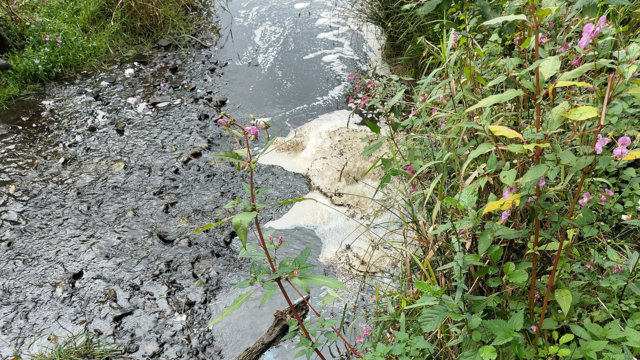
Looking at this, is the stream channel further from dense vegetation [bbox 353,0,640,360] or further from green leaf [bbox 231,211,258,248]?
dense vegetation [bbox 353,0,640,360]

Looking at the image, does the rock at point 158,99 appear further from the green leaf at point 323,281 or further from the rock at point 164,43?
the green leaf at point 323,281

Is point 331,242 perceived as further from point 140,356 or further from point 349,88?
point 349,88

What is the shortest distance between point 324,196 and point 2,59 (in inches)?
150

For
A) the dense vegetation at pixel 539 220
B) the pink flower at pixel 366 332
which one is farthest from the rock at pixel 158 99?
the pink flower at pixel 366 332

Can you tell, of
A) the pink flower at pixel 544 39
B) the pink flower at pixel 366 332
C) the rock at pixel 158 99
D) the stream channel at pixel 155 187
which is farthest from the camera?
the rock at pixel 158 99

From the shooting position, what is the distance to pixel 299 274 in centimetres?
139

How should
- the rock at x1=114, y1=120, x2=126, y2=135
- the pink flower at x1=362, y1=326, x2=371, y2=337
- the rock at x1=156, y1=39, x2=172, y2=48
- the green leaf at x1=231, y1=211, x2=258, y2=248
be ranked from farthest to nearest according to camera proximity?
the rock at x1=156, y1=39, x2=172, y2=48 < the rock at x1=114, y1=120, x2=126, y2=135 < the pink flower at x1=362, y1=326, x2=371, y2=337 < the green leaf at x1=231, y1=211, x2=258, y2=248

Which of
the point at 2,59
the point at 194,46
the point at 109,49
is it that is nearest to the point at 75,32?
the point at 109,49

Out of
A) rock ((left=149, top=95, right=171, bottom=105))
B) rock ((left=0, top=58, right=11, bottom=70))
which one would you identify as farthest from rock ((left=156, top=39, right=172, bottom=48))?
rock ((left=0, top=58, right=11, bottom=70))

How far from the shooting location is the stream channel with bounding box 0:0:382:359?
2.46 meters

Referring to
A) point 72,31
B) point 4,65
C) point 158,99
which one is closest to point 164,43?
point 72,31

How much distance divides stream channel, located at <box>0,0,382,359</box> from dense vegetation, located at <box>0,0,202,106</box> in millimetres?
249

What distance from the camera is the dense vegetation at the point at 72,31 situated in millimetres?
4652

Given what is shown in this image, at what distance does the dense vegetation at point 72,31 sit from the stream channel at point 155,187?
25 cm
